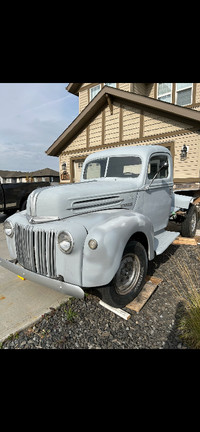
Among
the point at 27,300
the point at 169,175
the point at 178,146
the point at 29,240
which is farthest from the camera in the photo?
the point at 178,146

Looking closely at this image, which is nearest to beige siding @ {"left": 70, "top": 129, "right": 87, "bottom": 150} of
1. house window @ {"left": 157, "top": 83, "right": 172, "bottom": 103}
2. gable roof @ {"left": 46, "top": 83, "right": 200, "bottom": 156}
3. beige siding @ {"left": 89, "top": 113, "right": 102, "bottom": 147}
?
gable roof @ {"left": 46, "top": 83, "right": 200, "bottom": 156}

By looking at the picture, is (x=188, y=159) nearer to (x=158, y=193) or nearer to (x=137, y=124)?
(x=137, y=124)

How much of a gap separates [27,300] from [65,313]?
575mm

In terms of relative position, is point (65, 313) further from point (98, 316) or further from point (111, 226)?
point (111, 226)

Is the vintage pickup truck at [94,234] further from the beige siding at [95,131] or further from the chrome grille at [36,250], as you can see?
the beige siding at [95,131]

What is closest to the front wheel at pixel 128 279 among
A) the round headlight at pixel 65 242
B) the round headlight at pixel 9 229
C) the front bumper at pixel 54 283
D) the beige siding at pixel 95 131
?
the front bumper at pixel 54 283

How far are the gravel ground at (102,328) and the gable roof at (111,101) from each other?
721cm

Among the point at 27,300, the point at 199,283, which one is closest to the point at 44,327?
the point at 27,300

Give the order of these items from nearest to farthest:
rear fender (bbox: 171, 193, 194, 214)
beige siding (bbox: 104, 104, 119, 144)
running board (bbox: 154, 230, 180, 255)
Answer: running board (bbox: 154, 230, 180, 255)
rear fender (bbox: 171, 193, 194, 214)
beige siding (bbox: 104, 104, 119, 144)

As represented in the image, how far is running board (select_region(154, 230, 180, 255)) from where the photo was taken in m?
3.12

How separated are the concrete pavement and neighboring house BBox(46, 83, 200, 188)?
5837mm

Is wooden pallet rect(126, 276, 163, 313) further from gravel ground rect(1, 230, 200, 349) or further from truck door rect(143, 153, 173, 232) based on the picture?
truck door rect(143, 153, 173, 232)

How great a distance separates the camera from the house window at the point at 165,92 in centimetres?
963

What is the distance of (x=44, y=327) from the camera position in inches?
86.5
